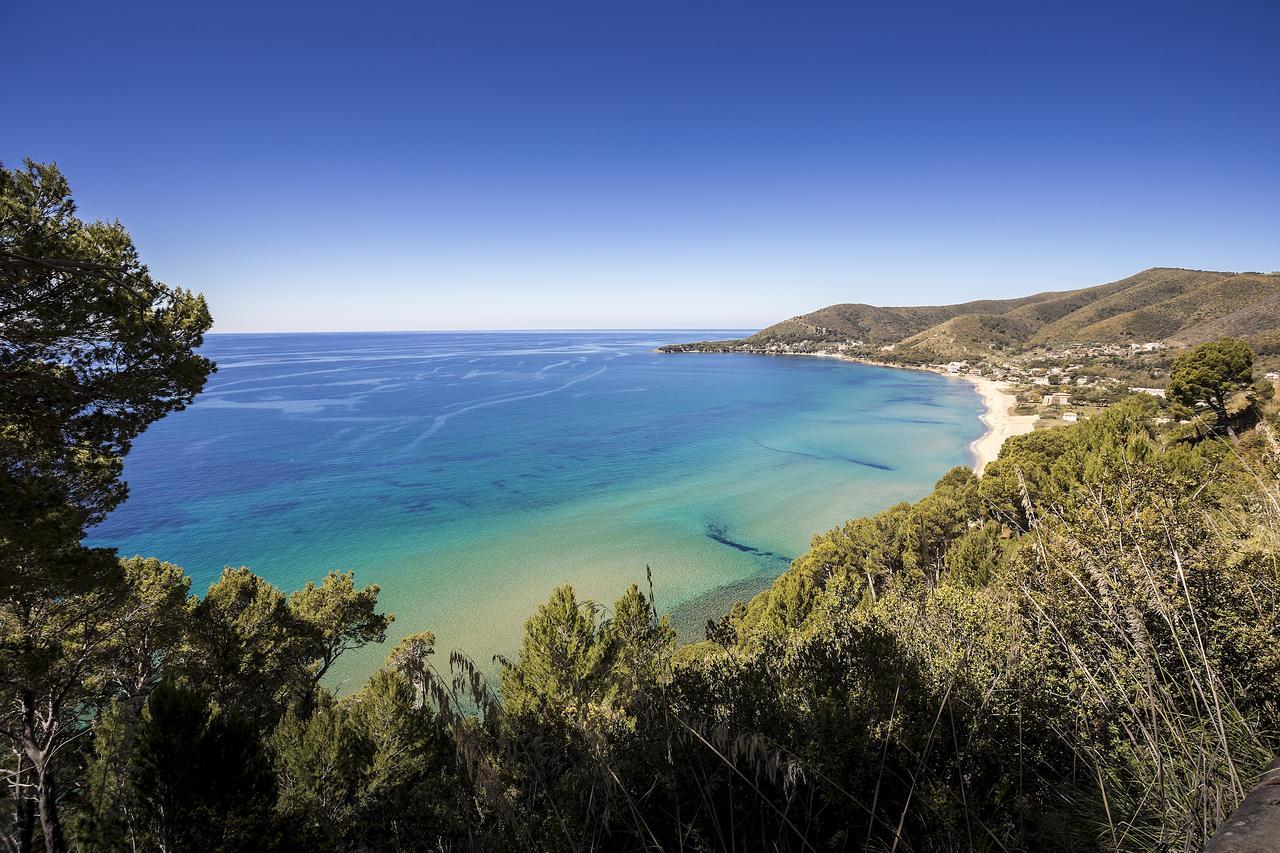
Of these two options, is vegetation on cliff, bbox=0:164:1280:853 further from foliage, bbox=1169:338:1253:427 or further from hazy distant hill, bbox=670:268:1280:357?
hazy distant hill, bbox=670:268:1280:357

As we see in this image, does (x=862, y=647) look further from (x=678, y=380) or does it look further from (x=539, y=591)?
(x=678, y=380)

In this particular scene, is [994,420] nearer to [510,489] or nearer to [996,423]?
[996,423]

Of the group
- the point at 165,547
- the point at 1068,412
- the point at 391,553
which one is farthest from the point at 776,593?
the point at 1068,412

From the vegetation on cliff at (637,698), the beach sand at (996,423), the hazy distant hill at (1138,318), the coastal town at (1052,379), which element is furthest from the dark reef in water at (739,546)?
the hazy distant hill at (1138,318)

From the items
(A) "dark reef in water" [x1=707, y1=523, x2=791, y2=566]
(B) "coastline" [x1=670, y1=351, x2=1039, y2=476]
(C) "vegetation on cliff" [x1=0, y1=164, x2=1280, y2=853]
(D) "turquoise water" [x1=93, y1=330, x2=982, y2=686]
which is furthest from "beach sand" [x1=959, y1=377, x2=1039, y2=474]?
(C) "vegetation on cliff" [x1=0, y1=164, x2=1280, y2=853]

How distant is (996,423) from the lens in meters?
69.9

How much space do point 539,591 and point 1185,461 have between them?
1078 inches

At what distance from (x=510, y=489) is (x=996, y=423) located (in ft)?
216

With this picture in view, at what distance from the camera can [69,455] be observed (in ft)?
22.8

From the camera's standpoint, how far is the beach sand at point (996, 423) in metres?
52.9

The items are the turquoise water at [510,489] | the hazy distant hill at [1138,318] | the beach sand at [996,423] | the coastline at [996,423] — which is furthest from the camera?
the hazy distant hill at [1138,318]

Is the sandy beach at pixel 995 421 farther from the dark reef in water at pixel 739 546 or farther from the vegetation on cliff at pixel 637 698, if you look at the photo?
the vegetation on cliff at pixel 637 698

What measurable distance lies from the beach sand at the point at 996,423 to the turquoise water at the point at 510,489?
2343mm

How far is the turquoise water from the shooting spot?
30125 mm
